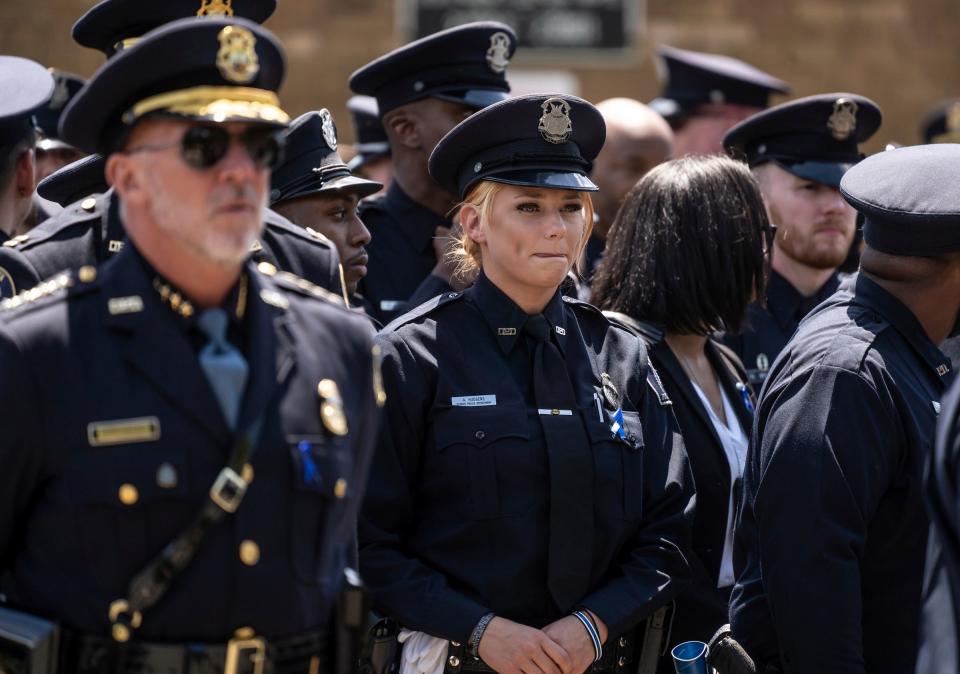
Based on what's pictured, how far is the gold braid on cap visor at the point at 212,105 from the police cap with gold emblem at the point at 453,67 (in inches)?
104

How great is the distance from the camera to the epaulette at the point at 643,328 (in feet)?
14.5

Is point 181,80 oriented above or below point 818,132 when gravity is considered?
above

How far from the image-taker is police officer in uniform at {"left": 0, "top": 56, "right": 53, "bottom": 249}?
385 centimetres

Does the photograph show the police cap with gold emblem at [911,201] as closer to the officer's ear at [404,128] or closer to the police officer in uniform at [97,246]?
the police officer in uniform at [97,246]

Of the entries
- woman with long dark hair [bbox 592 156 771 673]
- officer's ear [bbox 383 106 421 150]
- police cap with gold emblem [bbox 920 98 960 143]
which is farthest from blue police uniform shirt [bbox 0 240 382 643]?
police cap with gold emblem [bbox 920 98 960 143]

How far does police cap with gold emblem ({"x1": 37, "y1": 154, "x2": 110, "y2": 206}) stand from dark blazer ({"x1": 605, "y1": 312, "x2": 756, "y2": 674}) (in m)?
1.65

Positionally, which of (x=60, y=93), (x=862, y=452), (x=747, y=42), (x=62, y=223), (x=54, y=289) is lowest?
(x=747, y=42)

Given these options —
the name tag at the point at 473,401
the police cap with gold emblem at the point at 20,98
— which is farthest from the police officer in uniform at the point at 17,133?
the name tag at the point at 473,401

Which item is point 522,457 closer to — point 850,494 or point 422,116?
point 850,494

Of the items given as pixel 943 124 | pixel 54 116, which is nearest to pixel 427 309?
pixel 54 116

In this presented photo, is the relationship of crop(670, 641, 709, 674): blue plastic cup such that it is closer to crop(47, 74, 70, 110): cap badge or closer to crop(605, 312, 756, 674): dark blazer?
crop(605, 312, 756, 674): dark blazer

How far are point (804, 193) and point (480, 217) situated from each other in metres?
1.89

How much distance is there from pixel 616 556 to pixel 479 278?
2.68ft

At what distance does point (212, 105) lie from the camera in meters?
2.81
